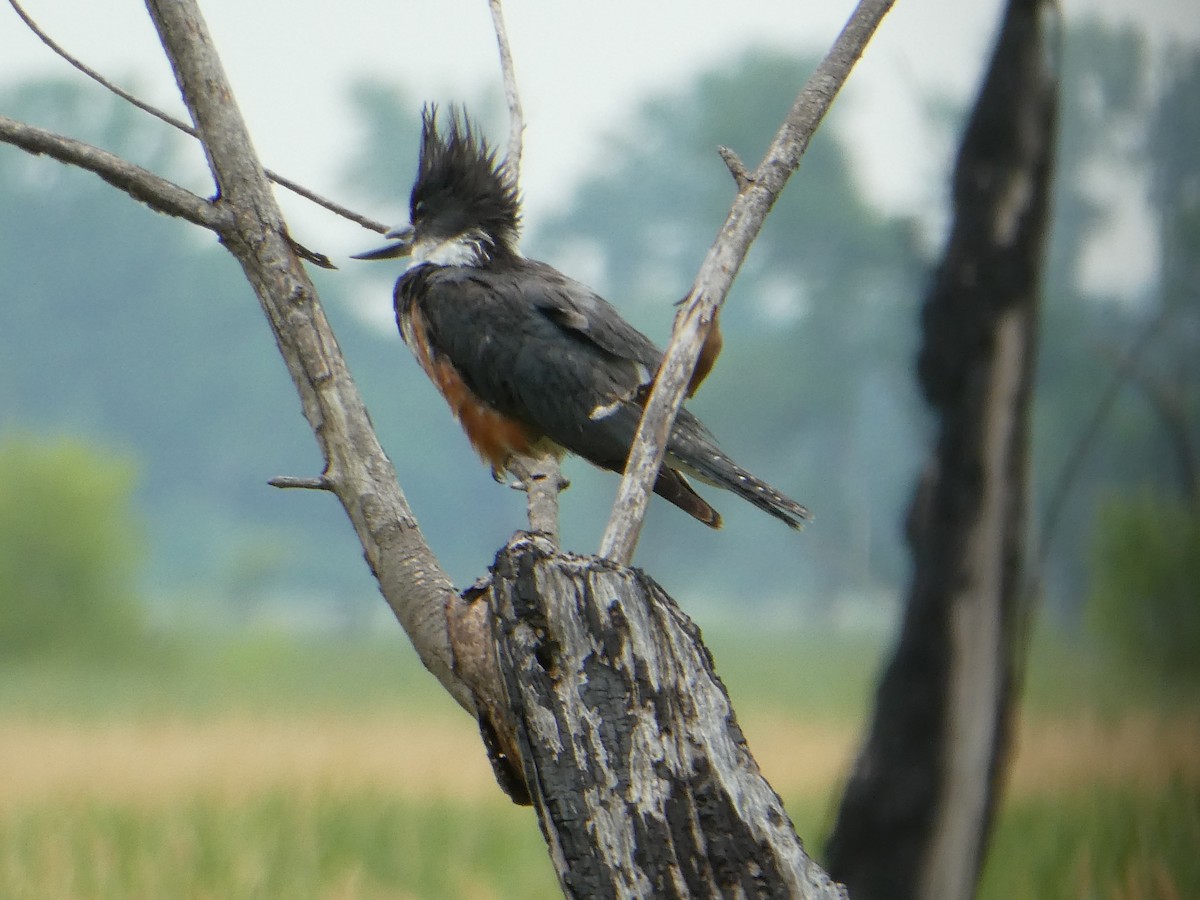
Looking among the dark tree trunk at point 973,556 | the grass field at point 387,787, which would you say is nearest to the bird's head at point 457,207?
the dark tree trunk at point 973,556

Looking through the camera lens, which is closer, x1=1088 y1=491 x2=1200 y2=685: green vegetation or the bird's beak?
the bird's beak

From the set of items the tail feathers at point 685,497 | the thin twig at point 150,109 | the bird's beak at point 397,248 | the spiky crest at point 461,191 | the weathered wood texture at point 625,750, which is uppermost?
the spiky crest at point 461,191

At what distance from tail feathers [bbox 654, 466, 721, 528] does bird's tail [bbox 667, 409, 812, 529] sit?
0.06 m

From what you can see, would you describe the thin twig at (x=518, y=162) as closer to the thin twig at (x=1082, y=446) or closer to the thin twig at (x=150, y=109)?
the thin twig at (x=150, y=109)

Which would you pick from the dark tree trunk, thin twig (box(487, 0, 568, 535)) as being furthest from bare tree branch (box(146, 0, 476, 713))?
the dark tree trunk

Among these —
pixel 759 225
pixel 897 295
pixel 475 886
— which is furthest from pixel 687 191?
pixel 759 225

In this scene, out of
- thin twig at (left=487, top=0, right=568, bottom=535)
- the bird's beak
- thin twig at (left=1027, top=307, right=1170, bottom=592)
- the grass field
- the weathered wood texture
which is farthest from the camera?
thin twig at (left=1027, top=307, right=1170, bottom=592)

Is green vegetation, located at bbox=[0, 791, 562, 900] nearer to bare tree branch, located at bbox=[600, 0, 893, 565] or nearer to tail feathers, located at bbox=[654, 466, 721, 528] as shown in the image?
A: tail feathers, located at bbox=[654, 466, 721, 528]

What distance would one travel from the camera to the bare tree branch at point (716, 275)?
1042 millimetres

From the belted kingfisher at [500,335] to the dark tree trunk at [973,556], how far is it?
0.91 m

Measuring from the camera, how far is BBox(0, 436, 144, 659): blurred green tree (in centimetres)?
339

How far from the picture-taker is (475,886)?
2.73 meters

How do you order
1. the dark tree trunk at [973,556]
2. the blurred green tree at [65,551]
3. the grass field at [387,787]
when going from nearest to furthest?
1. the dark tree trunk at [973,556]
2. the grass field at [387,787]
3. the blurred green tree at [65,551]

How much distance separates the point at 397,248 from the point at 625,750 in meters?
1.38
